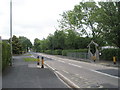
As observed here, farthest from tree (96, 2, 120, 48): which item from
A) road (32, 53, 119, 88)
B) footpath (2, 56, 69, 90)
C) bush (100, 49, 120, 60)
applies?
footpath (2, 56, 69, 90)

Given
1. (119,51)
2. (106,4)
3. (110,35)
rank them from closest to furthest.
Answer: (110,35), (106,4), (119,51)

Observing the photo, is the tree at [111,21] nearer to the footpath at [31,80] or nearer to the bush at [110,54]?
the bush at [110,54]

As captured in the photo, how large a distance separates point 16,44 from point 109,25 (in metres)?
43.1

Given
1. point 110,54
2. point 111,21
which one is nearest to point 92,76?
point 111,21

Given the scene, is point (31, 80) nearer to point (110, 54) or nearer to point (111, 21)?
point (111, 21)

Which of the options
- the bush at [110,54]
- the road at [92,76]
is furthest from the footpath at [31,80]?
the bush at [110,54]

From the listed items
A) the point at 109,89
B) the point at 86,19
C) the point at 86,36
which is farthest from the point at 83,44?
the point at 109,89

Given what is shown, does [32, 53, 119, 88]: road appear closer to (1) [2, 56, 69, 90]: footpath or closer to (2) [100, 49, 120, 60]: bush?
(1) [2, 56, 69, 90]: footpath

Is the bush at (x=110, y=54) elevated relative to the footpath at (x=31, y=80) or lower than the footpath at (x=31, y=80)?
elevated

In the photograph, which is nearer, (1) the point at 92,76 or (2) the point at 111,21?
(1) the point at 92,76

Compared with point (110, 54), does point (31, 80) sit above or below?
below

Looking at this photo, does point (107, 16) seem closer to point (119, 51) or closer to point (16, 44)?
point (119, 51)

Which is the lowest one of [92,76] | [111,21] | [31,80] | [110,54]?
[92,76]

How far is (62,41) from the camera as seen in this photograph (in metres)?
63.5
